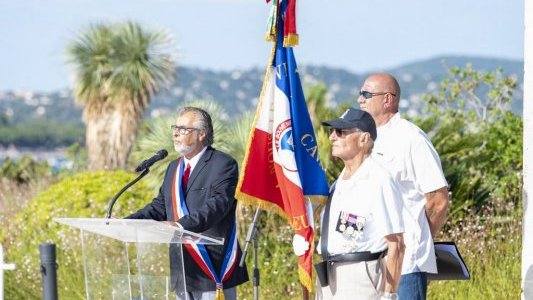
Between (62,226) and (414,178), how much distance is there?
6.74m

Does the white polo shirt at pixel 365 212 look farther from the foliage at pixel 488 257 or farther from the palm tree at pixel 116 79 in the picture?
the palm tree at pixel 116 79

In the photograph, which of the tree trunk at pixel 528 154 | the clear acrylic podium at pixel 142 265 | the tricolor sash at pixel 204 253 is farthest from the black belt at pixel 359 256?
the tree trunk at pixel 528 154

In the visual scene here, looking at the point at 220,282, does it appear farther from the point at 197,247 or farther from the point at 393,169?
the point at 393,169

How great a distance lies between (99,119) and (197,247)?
15.1 m

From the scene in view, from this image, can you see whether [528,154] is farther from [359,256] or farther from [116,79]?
[116,79]

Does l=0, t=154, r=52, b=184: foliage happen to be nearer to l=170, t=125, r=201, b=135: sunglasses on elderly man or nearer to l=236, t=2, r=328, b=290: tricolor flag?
l=170, t=125, r=201, b=135: sunglasses on elderly man

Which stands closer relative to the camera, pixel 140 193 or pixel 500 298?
pixel 500 298

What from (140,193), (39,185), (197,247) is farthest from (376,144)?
(39,185)

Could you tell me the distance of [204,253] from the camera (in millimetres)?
7273

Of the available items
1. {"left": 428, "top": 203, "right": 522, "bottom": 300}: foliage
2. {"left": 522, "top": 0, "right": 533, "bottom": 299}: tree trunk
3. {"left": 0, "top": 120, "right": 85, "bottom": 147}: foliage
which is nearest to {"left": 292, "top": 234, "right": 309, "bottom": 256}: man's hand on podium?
{"left": 522, "top": 0, "right": 533, "bottom": 299}: tree trunk

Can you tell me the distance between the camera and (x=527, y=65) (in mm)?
7863

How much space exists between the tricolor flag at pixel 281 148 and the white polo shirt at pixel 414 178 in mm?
407

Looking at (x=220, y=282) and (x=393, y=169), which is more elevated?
(x=393, y=169)

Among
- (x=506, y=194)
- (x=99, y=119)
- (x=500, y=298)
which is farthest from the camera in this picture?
(x=99, y=119)
